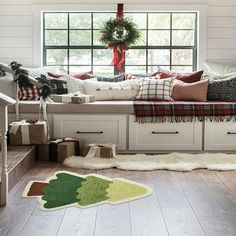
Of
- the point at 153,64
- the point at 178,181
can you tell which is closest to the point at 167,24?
the point at 153,64

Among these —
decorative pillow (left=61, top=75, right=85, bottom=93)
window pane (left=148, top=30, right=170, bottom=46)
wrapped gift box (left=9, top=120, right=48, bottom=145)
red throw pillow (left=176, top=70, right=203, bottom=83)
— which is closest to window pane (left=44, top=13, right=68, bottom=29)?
decorative pillow (left=61, top=75, right=85, bottom=93)

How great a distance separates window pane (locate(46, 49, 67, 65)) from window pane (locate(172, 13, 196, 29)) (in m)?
1.55

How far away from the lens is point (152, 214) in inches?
118

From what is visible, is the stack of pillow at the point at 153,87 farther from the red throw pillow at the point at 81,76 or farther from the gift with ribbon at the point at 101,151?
the gift with ribbon at the point at 101,151

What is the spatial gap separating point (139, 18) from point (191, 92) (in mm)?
1410

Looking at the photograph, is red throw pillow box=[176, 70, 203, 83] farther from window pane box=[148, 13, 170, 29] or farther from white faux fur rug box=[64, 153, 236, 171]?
white faux fur rug box=[64, 153, 236, 171]

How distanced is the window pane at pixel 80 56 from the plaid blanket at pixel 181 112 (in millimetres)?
1502

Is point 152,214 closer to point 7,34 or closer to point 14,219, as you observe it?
point 14,219

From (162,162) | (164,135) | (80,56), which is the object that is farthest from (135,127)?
(80,56)

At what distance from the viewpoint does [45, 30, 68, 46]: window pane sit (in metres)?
6.24

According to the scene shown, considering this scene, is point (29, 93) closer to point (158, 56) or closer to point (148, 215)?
point (158, 56)

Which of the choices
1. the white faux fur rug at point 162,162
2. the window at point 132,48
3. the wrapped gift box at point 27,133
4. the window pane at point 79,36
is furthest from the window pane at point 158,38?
the wrapped gift box at point 27,133

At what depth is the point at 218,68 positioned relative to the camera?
5977mm

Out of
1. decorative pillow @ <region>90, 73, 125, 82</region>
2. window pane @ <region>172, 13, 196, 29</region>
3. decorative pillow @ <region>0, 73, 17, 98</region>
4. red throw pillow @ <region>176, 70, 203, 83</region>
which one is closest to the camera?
decorative pillow @ <region>0, 73, 17, 98</region>
